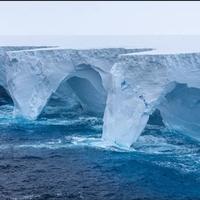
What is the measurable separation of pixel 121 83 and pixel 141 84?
1.03 m

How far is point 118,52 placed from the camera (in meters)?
24.0

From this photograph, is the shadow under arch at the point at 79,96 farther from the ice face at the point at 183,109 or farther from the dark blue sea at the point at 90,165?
the ice face at the point at 183,109

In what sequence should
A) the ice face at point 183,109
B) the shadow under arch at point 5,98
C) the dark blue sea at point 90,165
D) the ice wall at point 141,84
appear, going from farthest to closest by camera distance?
the shadow under arch at point 5,98 < the ice face at point 183,109 < the ice wall at point 141,84 < the dark blue sea at point 90,165

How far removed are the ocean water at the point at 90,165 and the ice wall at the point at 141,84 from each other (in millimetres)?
1086

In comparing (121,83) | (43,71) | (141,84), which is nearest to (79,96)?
(43,71)

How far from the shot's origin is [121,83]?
63.9 feet

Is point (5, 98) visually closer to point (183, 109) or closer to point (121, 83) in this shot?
point (121, 83)

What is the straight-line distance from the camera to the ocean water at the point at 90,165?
13.9 m

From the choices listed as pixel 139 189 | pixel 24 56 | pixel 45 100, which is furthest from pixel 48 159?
pixel 24 56

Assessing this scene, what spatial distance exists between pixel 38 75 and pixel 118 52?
16.9 ft

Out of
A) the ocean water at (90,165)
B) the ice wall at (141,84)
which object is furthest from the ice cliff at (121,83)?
the ocean water at (90,165)

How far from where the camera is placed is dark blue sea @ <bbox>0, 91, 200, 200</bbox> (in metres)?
13.9

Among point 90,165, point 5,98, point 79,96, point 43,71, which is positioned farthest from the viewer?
point 5,98

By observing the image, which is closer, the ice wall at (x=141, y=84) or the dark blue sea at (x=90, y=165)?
the dark blue sea at (x=90, y=165)
